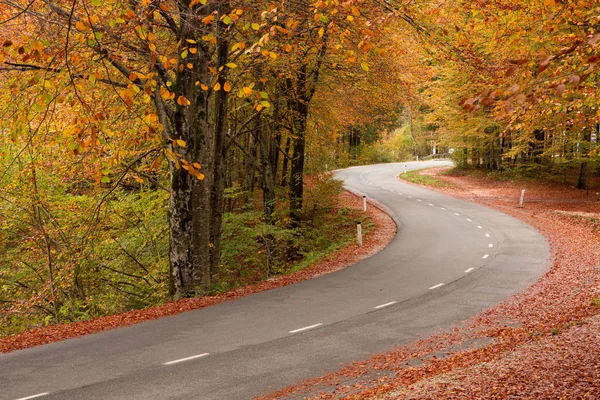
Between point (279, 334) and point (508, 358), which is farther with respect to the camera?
point (279, 334)

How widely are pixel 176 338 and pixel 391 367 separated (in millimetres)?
4222

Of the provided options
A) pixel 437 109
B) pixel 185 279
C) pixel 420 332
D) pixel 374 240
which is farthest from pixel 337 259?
pixel 437 109

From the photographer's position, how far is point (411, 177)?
43094 millimetres

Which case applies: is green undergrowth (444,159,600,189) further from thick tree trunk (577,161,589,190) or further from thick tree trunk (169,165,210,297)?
thick tree trunk (169,165,210,297)

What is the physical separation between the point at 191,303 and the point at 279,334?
3.27 metres

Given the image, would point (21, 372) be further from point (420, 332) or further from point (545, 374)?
point (545, 374)

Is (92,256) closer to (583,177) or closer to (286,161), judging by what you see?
(286,161)

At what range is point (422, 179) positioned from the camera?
41469 mm

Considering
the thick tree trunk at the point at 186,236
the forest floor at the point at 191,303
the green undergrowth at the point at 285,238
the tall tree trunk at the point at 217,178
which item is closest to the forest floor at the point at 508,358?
the forest floor at the point at 191,303

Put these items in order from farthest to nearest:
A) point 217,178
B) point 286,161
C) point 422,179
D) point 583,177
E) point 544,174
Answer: point 422,179, point 544,174, point 583,177, point 286,161, point 217,178

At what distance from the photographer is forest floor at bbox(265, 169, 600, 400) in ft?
19.4

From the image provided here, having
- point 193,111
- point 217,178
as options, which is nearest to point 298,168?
point 217,178

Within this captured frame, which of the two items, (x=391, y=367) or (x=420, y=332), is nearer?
(x=391, y=367)

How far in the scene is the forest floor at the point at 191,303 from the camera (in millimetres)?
9883
